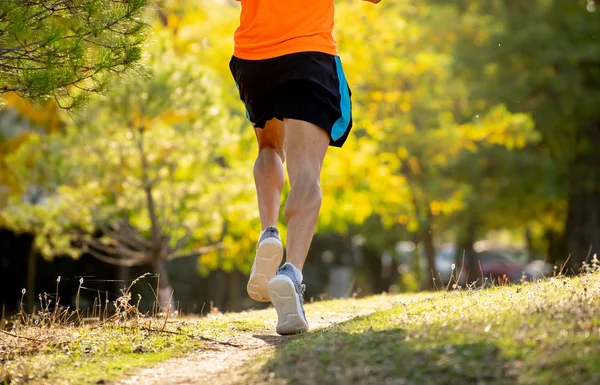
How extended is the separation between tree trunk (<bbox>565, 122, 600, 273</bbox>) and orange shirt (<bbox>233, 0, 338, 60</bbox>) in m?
13.7

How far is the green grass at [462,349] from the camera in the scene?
8.66 feet

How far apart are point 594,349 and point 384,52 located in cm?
1506

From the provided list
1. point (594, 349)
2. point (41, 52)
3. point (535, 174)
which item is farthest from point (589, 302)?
point (535, 174)

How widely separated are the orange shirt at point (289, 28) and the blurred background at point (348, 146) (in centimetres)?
790

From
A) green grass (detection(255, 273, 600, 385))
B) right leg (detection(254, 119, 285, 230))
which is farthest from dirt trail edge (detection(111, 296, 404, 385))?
right leg (detection(254, 119, 285, 230))

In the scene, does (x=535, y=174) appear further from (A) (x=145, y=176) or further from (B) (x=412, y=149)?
(A) (x=145, y=176)

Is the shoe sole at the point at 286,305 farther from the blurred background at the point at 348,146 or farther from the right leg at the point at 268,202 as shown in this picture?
the blurred background at the point at 348,146

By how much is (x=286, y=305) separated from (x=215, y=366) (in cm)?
50

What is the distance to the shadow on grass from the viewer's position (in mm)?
2682

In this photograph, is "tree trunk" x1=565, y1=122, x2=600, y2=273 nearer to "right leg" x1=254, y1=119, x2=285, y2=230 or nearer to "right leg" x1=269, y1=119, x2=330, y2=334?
"right leg" x1=254, y1=119, x2=285, y2=230

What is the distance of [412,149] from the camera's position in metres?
17.8

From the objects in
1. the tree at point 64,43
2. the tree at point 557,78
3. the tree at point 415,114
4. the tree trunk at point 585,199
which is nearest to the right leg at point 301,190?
the tree at point 64,43

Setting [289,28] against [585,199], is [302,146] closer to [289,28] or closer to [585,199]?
[289,28]

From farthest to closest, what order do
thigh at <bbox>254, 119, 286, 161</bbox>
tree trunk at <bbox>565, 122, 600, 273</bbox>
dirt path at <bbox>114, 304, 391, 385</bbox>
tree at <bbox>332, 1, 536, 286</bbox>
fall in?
tree at <bbox>332, 1, 536, 286</bbox> < tree trunk at <bbox>565, 122, 600, 273</bbox> < thigh at <bbox>254, 119, 286, 161</bbox> < dirt path at <bbox>114, 304, 391, 385</bbox>
